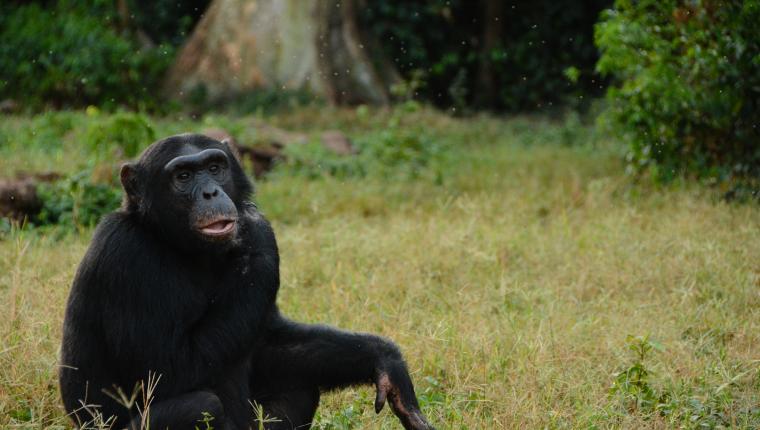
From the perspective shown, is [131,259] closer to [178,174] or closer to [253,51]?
[178,174]

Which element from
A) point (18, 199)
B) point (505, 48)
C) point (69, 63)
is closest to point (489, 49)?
point (505, 48)

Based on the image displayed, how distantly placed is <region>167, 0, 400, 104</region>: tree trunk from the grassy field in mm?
5602

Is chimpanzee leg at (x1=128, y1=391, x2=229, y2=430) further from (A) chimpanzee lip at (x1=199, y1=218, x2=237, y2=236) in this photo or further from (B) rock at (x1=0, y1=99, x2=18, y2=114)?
(B) rock at (x1=0, y1=99, x2=18, y2=114)

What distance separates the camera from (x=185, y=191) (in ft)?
13.1

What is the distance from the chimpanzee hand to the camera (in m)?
3.88

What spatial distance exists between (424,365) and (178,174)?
1.59m

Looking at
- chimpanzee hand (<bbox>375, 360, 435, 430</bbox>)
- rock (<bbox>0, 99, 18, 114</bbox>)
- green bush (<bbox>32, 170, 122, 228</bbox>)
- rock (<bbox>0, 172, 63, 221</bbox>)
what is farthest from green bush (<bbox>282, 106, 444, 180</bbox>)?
chimpanzee hand (<bbox>375, 360, 435, 430</bbox>)

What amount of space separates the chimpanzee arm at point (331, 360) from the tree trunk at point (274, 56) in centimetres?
1098

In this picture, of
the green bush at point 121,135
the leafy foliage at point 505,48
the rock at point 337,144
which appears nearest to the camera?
the green bush at point 121,135

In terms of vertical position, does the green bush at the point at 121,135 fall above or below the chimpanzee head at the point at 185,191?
below

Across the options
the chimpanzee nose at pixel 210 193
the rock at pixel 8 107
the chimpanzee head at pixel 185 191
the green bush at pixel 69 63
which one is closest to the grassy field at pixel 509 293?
the chimpanzee head at pixel 185 191

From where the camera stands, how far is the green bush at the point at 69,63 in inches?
562

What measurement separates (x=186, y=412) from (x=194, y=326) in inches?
15.0

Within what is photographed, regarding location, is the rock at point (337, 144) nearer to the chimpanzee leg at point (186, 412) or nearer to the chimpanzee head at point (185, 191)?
the chimpanzee head at point (185, 191)
